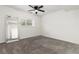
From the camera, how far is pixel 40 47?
1361 mm

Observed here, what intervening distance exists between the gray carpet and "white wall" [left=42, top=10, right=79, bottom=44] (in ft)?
0.34

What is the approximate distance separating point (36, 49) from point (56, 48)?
1.14 feet

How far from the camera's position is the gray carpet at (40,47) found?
4.33 ft

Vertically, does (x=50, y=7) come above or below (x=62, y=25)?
above

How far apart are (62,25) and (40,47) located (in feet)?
1.82

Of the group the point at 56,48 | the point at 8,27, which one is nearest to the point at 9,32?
the point at 8,27

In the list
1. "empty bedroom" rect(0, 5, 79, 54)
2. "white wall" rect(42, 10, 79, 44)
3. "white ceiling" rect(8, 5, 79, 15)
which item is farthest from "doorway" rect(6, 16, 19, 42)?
"white wall" rect(42, 10, 79, 44)

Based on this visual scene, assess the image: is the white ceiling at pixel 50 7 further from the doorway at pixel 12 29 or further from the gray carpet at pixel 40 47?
the gray carpet at pixel 40 47

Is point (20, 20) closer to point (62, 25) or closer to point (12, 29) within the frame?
point (12, 29)

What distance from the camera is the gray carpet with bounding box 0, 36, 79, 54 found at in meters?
1.32

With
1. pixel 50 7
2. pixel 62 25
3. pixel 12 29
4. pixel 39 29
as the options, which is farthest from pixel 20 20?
pixel 62 25

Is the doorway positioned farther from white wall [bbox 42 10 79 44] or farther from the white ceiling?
white wall [bbox 42 10 79 44]

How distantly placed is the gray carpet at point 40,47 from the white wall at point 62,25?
0.34 ft
